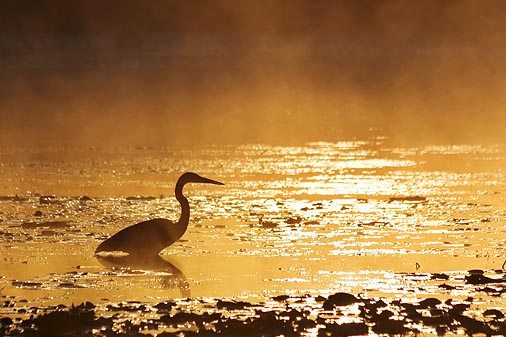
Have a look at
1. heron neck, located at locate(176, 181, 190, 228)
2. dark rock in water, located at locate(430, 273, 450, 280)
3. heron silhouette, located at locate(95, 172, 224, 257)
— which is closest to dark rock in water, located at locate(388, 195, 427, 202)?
heron neck, located at locate(176, 181, 190, 228)

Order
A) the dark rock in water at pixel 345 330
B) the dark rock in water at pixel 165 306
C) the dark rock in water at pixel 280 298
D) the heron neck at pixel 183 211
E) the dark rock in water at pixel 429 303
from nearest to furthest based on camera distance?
the dark rock in water at pixel 345 330 < the dark rock in water at pixel 429 303 < the dark rock in water at pixel 165 306 < the dark rock in water at pixel 280 298 < the heron neck at pixel 183 211

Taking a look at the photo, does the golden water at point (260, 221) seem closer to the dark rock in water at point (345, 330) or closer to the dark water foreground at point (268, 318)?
the dark water foreground at point (268, 318)

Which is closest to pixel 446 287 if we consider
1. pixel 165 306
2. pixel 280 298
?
pixel 280 298

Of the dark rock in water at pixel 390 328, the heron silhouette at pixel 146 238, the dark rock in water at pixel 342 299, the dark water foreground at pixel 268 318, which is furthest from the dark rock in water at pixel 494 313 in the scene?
the heron silhouette at pixel 146 238

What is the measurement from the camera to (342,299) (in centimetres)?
1173

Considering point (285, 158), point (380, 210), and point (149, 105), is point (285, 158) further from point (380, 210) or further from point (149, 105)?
point (149, 105)

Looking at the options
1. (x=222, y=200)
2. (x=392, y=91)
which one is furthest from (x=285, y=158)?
(x=392, y=91)

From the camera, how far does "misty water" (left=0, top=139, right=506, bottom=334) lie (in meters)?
13.1

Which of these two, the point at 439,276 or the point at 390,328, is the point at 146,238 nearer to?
the point at 439,276

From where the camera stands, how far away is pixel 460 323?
11109 mm

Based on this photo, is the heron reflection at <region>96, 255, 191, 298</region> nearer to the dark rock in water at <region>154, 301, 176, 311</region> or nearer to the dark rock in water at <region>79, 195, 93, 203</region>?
the dark rock in water at <region>154, 301, 176, 311</region>

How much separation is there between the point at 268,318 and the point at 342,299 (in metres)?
1.01

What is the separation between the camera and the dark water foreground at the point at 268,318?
10.7 meters

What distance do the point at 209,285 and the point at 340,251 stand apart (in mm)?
2425
